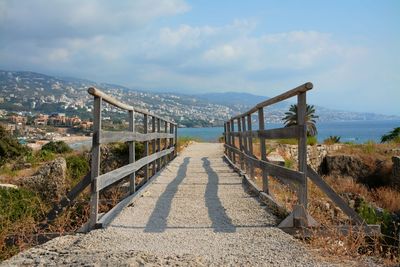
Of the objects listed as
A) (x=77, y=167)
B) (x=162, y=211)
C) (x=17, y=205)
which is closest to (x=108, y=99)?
(x=162, y=211)

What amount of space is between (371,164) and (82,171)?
12.2m

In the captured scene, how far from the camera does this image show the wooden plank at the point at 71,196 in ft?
17.7

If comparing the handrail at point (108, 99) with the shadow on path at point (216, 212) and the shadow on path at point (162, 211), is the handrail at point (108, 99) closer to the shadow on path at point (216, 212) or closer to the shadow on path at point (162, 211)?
the shadow on path at point (162, 211)

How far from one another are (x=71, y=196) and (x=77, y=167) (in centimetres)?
957

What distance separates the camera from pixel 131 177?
7.78 m

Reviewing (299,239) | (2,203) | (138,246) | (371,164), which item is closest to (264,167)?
(299,239)

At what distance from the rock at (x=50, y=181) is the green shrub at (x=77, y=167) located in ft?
1.21

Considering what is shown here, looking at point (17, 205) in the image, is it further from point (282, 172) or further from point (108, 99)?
point (282, 172)

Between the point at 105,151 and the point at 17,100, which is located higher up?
the point at 17,100

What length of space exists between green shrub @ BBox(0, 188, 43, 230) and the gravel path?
1736 millimetres

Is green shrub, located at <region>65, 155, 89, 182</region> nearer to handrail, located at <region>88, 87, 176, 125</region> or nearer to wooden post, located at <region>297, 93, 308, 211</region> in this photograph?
handrail, located at <region>88, 87, 176, 125</region>

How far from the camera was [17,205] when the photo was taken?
8.23 m

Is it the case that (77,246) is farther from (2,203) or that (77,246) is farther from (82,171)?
(82,171)

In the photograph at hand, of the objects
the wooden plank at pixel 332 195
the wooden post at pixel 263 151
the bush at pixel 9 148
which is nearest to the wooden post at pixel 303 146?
the wooden plank at pixel 332 195
